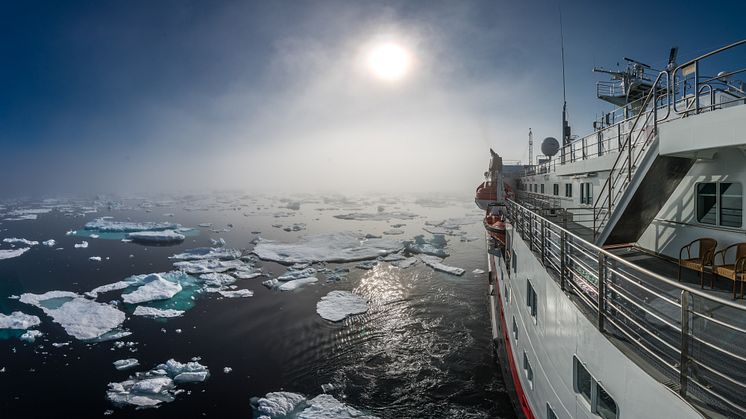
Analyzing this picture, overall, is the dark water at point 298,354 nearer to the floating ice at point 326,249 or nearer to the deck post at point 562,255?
the floating ice at point 326,249

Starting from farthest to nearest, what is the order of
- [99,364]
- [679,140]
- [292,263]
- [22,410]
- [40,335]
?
1. [292,263]
2. [40,335]
3. [99,364]
4. [22,410]
5. [679,140]

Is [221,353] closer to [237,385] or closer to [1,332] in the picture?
[237,385]

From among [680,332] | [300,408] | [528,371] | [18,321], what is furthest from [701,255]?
[18,321]

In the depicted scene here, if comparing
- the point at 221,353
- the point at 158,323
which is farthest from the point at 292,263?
the point at 221,353

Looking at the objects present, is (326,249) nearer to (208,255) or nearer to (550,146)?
(208,255)

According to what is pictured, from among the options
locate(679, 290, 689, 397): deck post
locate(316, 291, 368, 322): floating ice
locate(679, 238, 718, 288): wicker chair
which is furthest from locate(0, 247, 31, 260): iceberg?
locate(679, 238, 718, 288): wicker chair
